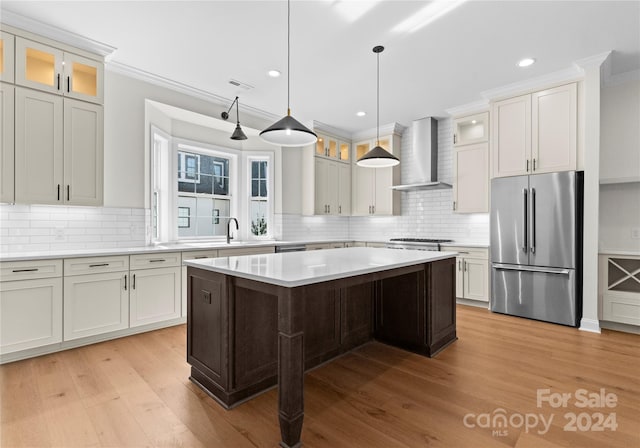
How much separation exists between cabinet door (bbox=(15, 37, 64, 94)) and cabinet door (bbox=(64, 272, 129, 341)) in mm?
1828

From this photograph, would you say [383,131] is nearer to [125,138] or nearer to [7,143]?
[125,138]

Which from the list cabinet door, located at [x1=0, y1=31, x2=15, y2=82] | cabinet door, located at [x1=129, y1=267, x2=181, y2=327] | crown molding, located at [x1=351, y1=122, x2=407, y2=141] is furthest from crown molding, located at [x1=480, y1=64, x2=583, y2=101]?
cabinet door, located at [x1=0, y1=31, x2=15, y2=82]

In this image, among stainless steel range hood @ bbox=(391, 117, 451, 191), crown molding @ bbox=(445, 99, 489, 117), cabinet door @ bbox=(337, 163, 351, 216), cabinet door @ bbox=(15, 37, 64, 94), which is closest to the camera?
cabinet door @ bbox=(15, 37, 64, 94)

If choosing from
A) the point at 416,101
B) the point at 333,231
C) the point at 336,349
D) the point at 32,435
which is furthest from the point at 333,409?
the point at 333,231

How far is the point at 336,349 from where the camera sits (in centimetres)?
294

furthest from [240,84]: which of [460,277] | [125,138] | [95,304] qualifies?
[460,277]

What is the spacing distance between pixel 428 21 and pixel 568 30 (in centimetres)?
137

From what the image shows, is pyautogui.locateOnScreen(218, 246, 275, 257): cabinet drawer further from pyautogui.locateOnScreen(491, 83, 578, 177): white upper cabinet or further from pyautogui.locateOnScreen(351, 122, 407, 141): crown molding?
pyautogui.locateOnScreen(491, 83, 578, 177): white upper cabinet

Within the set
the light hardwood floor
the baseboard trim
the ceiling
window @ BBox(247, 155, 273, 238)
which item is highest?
the ceiling

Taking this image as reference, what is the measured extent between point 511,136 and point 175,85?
441cm

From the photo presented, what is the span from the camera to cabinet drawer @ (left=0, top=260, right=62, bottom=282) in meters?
2.76

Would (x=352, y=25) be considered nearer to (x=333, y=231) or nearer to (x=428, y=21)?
(x=428, y=21)

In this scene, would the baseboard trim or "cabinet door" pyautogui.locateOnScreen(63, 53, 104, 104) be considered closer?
"cabinet door" pyautogui.locateOnScreen(63, 53, 104, 104)

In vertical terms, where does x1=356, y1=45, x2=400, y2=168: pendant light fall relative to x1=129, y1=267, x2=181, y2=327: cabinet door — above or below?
above
